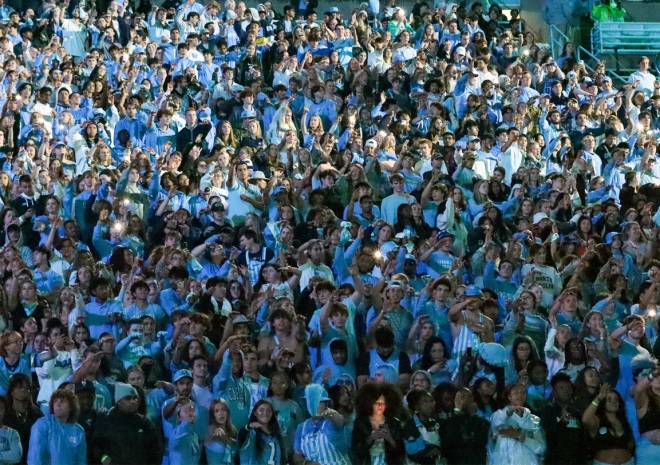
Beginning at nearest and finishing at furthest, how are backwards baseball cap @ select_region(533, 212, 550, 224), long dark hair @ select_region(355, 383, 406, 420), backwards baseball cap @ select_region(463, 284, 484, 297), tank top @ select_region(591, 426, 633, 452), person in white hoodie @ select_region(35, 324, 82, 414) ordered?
long dark hair @ select_region(355, 383, 406, 420) < tank top @ select_region(591, 426, 633, 452) < person in white hoodie @ select_region(35, 324, 82, 414) < backwards baseball cap @ select_region(463, 284, 484, 297) < backwards baseball cap @ select_region(533, 212, 550, 224)

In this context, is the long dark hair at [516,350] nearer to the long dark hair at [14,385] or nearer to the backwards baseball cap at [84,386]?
the backwards baseball cap at [84,386]

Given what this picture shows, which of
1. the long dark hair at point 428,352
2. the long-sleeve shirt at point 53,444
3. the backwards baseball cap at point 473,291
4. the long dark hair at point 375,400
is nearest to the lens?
the long-sleeve shirt at point 53,444

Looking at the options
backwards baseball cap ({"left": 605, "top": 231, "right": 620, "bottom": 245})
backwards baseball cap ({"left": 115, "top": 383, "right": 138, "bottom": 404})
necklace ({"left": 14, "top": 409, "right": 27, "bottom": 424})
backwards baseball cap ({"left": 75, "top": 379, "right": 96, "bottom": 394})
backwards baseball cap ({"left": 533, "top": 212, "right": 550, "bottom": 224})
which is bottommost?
necklace ({"left": 14, "top": 409, "right": 27, "bottom": 424})

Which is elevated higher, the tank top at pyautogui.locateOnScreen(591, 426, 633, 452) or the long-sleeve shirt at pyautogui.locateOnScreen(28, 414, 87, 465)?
the tank top at pyautogui.locateOnScreen(591, 426, 633, 452)

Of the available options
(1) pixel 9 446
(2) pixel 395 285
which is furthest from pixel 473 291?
(1) pixel 9 446

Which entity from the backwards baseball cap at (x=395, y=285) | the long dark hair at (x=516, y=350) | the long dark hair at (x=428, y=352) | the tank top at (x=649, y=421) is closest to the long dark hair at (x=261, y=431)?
the long dark hair at (x=428, y=352)

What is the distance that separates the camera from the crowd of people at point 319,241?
42.8ft

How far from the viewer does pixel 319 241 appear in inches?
641

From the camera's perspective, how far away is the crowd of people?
42.8 feet

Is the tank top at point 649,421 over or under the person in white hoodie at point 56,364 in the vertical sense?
under

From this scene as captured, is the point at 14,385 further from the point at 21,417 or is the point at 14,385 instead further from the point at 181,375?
the point at 181,375

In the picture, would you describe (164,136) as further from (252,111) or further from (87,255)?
(87,255)

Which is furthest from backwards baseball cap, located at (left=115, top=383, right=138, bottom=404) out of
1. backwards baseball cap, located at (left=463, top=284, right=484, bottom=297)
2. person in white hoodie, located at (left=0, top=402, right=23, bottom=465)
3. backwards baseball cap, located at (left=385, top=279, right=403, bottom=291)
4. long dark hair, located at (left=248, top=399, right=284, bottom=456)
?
backwards baseball cap, located at (left=463, top=284, right=484, bottom=297)

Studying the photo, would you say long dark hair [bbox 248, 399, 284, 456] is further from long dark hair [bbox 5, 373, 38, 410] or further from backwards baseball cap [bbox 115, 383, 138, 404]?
long dark hair [bbox 5, 373, 38, 410]
